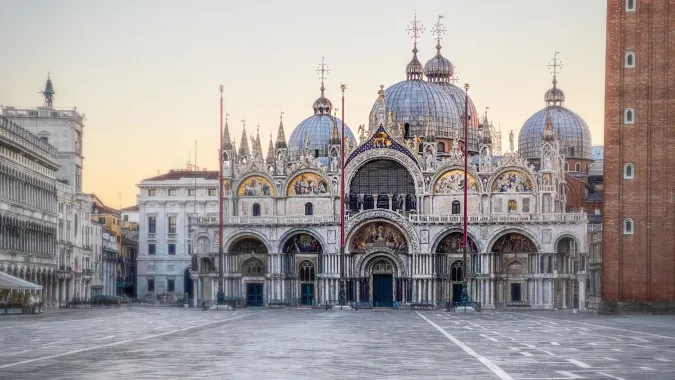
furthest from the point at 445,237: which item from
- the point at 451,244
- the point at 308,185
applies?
the point at 308,185

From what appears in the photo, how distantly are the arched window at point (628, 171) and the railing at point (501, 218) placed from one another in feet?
85.0

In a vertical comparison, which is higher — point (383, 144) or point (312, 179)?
point (383, 144)

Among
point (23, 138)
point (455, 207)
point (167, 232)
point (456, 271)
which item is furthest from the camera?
point (167, 232)

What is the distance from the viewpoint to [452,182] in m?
112

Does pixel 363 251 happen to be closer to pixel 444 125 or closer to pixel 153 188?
pixel 444 125

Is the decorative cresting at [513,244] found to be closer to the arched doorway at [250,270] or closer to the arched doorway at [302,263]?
the arched doorway at [302,263]

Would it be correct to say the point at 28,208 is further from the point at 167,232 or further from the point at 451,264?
the point at 167,232

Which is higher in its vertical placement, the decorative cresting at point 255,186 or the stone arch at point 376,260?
the decorative cresting at point 255,186

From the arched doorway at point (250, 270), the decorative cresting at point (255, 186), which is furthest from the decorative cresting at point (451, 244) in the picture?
the decorative cresting at point (255, 186)

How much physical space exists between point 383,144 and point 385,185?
3706 mm

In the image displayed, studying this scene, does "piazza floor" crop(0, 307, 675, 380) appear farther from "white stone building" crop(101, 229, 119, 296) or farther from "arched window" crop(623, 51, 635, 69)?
"white stone building" crop(101, 229, 119, 296)

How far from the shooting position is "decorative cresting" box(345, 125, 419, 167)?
113375 mm

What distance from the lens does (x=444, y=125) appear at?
12400cm

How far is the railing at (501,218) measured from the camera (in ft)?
348
